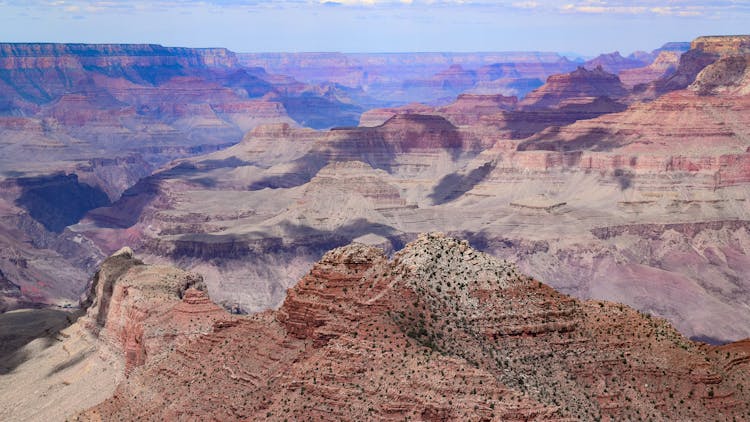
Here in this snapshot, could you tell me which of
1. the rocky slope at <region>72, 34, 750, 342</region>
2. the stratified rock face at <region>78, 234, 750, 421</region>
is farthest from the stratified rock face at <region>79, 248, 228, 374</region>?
the rocky slope at <region>72, 34, 750, 342</region>

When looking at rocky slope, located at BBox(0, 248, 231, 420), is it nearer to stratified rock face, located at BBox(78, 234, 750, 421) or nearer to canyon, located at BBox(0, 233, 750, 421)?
canyon, located at BBox(0, 233, 750, 421)

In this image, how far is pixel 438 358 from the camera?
40.6m

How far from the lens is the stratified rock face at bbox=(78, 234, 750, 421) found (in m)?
39.9

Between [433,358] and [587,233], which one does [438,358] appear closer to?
[433,358]

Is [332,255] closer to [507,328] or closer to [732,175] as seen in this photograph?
[507,328]

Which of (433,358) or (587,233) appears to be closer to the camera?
(433,358)

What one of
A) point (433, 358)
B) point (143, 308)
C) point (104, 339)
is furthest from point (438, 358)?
point (104, 339)

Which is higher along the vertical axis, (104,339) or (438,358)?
(438,358)

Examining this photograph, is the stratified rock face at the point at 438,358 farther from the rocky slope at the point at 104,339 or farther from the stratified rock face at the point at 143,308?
the rocky slope at the point at 104,339

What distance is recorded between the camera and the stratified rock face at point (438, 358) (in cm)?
3991

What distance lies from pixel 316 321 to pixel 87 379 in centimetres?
3822

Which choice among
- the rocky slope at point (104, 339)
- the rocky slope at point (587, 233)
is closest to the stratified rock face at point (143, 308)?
the rocky slope at point (104, 339)

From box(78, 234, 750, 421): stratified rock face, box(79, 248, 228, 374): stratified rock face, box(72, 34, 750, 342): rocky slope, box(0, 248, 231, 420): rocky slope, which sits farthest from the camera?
box(72, 34, 750, 342): rocky slope

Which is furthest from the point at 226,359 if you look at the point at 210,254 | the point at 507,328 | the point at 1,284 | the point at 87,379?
the point at 210,254
